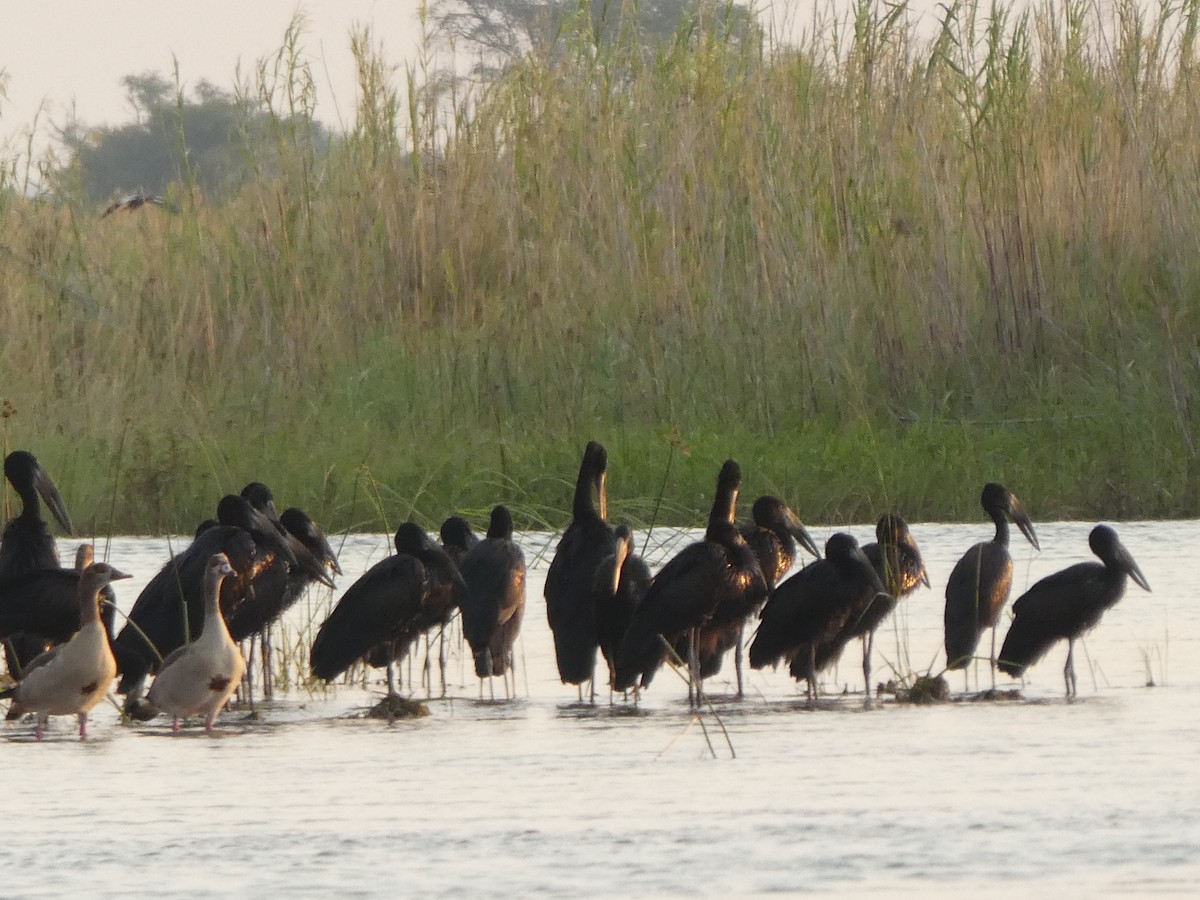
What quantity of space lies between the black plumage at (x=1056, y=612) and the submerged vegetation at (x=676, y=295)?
3.58 m

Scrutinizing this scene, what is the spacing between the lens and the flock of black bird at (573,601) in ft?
25.0

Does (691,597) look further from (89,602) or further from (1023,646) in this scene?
(89,602)

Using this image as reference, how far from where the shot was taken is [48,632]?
25.1 feet

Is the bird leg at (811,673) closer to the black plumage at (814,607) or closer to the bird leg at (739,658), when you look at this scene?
the black plumage at (814,607)

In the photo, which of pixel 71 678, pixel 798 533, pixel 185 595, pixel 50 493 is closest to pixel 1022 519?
pixel 798 533

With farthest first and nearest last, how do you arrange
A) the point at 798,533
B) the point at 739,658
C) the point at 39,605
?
the point at 798,533 → the point at 739,658 → the point at 39,605

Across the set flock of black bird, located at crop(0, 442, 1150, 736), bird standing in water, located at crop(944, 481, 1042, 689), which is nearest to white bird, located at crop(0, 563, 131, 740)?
flock of black bird, located at crop(0, 442, 1150, 736)

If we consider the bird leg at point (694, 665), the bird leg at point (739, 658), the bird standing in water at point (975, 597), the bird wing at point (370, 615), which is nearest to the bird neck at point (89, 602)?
the bird wing at point (370, 615)

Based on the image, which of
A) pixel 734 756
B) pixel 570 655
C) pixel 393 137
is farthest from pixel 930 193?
pixel 734 756

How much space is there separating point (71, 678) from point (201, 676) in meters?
0.35

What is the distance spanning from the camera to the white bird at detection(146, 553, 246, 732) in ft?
22.9

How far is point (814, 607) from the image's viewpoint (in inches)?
307

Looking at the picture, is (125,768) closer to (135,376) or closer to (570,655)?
(570,655)

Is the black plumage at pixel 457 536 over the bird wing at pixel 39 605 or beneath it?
over
